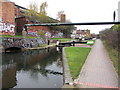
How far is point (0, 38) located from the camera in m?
21.0

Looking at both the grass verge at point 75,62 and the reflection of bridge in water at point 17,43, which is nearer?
the grass verge at point 75,62

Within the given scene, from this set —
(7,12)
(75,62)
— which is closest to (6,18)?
(7,12)

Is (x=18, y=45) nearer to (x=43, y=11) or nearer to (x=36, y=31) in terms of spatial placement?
(x=36, y=31)

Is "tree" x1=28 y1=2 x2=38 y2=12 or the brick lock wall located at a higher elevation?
"tree" x1=28 y1=2 x2=38 y2=12

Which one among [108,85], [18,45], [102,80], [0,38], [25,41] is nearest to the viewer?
[108,85]

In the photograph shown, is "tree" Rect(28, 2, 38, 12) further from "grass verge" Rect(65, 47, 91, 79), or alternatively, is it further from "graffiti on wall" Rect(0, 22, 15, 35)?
"grass verge" Rect(65, 47, 91, 79)

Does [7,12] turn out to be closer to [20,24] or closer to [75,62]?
[20,24]

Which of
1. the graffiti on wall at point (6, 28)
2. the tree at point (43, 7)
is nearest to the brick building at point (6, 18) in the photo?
the graffiti on wall at point (6, 28)

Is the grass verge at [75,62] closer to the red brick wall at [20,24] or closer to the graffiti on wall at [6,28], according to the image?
the graffiti on wall at [6,28]

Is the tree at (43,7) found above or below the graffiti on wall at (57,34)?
above

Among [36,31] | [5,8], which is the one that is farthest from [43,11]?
[5,8]

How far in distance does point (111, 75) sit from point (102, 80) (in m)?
1.17

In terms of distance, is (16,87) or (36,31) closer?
(16,87)

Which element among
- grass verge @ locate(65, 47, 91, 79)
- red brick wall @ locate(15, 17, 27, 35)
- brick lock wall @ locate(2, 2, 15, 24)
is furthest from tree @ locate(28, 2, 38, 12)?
grass verge @ locate(65, 47, 91, 79)
